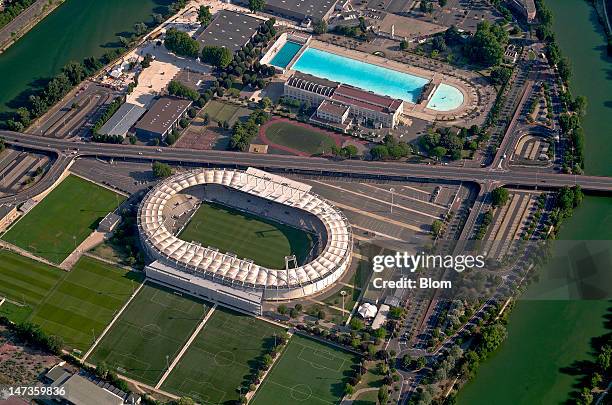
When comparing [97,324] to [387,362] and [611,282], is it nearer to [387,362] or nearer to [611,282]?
[387,362]

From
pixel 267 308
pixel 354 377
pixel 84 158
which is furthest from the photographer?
pixel 84 158

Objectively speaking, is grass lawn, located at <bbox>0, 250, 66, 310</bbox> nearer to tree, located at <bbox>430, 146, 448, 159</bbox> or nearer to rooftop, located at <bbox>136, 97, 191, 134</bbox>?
rooftop, located at <bbox>136, 97, 191, 134</bbox>

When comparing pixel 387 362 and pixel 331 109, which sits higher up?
pixel 331 109

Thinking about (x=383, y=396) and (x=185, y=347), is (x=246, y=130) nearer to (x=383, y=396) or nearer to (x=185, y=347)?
(x=185, y=347)

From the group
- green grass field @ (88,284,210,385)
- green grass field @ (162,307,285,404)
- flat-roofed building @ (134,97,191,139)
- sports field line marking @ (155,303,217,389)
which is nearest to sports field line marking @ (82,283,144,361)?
green grass field @ (88,284,210,385)

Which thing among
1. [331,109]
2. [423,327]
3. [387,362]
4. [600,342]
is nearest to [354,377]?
[387,362]

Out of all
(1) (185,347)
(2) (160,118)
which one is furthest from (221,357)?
(2) (160,118)

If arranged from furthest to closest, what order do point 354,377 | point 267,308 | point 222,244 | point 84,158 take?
1. point 84,158
2. point 222,244
3. point 267,308
4. point 354,377
